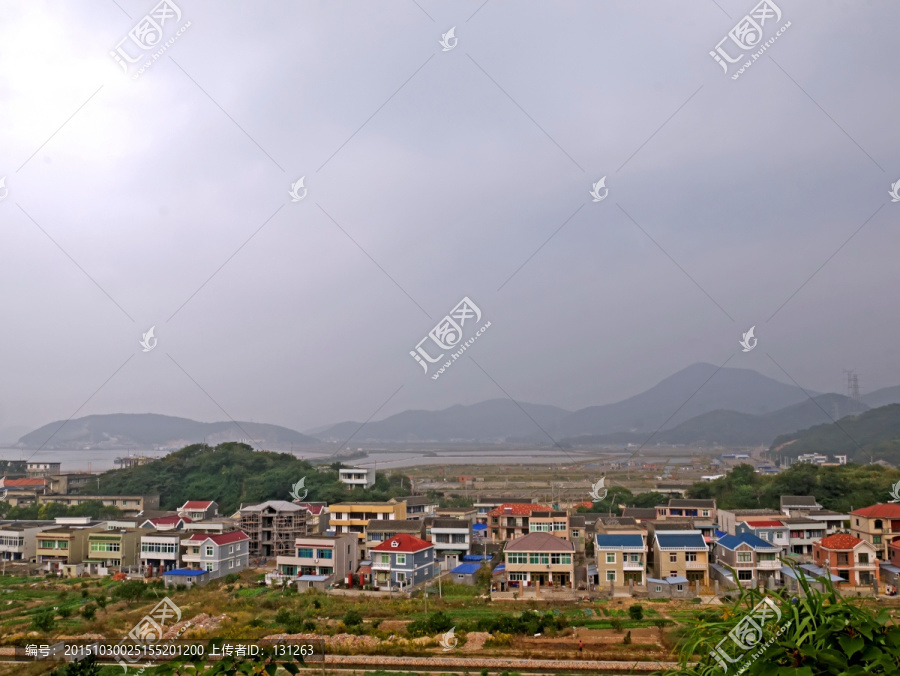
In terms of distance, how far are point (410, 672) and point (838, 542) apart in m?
10.9

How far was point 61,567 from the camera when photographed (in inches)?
680

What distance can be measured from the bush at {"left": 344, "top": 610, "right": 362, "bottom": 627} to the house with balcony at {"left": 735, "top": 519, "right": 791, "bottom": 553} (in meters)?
10.1

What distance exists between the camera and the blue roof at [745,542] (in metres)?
14.1

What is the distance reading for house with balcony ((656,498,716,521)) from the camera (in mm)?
19859

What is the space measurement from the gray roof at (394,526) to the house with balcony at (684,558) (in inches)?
261

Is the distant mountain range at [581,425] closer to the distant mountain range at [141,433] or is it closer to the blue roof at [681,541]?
the distant mountain range at [141,433]

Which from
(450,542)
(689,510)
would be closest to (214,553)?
(450,542)

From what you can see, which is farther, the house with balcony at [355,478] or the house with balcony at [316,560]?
the house with balcony at [355,478]

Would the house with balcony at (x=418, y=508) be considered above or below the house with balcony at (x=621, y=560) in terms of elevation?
above

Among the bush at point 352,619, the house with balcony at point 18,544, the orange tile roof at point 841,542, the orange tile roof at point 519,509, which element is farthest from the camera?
the orange tile roof at point 519,509

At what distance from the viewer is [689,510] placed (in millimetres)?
19984

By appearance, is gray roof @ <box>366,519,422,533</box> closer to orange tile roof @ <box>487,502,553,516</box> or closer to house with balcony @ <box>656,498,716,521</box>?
orange tile roof @ <box>487,502,553,516</box>

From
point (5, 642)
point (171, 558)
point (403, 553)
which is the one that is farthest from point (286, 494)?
point (5, 642)

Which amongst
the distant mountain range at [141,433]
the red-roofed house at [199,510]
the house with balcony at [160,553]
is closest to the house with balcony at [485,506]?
the red-roofed house at [199,510]
